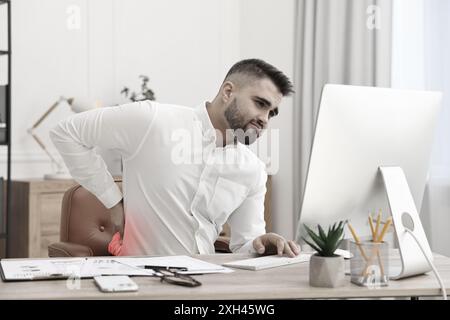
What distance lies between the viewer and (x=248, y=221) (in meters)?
2.56

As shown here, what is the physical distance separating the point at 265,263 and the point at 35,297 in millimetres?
688

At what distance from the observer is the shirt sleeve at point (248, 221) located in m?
2.51

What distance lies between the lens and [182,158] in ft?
8.20

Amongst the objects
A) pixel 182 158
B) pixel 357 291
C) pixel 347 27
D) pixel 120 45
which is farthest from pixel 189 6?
pixel 357 291

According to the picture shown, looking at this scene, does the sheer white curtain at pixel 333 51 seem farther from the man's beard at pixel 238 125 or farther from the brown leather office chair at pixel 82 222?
the brown leather office chair at pixel 82 222

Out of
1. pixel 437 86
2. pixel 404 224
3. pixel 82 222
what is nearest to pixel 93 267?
pixel 404 224

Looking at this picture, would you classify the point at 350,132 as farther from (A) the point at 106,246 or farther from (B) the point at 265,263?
(A) the point at 106,246

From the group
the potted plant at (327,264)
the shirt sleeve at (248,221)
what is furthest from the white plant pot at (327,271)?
the shirt sleeve at (248,221)

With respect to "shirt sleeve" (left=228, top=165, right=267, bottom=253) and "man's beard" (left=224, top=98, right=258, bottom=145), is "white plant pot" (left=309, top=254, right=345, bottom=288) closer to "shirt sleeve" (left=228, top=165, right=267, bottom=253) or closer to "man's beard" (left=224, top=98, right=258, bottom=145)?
"shirt sleeve" (left=228, top=165, right=267, bottom=253)

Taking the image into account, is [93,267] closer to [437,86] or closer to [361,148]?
[361,148]

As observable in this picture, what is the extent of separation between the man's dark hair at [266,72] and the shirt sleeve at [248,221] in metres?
0.36

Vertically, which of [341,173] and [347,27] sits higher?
[347,27]

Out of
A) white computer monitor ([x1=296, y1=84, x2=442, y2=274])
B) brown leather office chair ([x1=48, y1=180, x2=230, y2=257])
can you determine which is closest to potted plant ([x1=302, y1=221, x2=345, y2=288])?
white computer monitor ([x1=296, y1=84, x2=442, y2=274])

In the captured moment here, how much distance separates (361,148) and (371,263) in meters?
0.31
